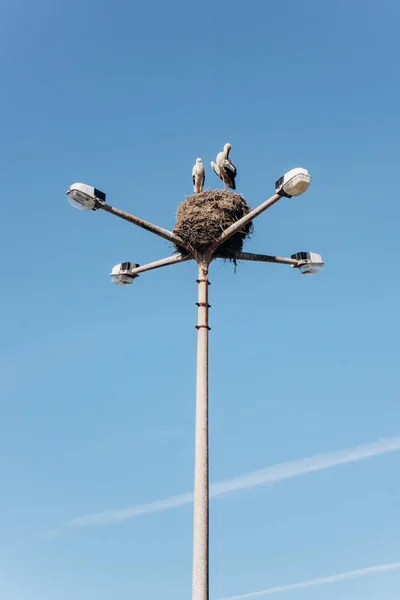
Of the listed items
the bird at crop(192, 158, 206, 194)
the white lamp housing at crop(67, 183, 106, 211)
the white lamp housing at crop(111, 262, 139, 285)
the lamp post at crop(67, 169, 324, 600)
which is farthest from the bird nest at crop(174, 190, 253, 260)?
the bird at crop(192, 158, 206, 194)

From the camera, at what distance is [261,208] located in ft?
27.7

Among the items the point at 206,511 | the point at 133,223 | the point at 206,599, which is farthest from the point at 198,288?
the point at 206,599

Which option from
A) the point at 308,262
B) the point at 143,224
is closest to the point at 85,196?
the point at 143,224

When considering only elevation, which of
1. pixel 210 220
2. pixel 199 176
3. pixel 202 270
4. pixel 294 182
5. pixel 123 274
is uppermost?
pixel 199 176

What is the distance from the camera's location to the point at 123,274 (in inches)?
398

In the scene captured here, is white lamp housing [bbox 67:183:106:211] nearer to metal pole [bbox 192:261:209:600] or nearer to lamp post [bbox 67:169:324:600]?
lamp post [bbox 67:169:324:600]

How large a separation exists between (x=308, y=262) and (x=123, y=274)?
7.75 ft

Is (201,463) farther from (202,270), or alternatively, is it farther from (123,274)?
(123,274)

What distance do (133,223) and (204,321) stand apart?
4.49 feet

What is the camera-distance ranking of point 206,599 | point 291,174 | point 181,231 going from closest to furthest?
1. point 206,599
2. point 291,174
3. point 181,231

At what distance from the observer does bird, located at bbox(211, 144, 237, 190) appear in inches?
572

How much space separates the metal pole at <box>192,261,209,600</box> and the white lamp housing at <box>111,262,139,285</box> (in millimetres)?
1471

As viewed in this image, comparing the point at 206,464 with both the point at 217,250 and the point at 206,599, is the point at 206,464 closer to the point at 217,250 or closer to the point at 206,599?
the point at 206,599

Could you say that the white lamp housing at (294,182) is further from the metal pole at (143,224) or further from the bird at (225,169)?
the bird at (225,169)
